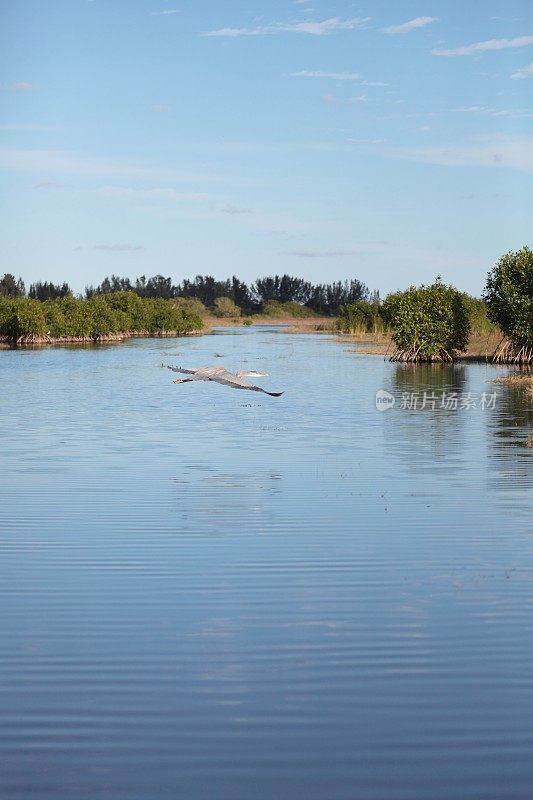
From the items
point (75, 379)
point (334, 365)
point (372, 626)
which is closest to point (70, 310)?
point (334, 365)

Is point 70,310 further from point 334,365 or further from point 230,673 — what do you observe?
point 230,673

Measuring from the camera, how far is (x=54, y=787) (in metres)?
5.07

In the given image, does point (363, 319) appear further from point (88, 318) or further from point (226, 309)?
point (226, 309)

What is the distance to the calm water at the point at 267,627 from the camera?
534cm

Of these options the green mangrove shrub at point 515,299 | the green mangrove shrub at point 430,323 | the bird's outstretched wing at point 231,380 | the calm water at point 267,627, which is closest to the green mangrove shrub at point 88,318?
the green mangrove shrub at point 430,323

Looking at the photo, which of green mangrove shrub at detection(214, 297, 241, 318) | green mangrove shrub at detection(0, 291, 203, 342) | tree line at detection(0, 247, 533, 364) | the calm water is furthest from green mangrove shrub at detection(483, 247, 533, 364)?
green mangrove shrub at detection(214, 297, 241, 318)

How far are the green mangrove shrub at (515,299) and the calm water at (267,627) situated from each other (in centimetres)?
2670

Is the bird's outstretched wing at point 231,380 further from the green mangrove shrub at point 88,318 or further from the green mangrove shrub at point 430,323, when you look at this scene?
the green mangrove shrub at point 88,318

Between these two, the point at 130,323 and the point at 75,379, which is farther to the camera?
the point at 130,323

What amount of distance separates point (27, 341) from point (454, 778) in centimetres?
8544

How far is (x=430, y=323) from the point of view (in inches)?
1984

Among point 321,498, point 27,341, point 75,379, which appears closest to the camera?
point 321,498

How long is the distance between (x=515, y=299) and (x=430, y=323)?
6.38 metres

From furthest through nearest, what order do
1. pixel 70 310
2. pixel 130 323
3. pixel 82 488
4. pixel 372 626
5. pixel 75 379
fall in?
pixel 130 323 < pixel 70 310 < pixel 75 379 < pixel 82 488 < pixel 372 626
